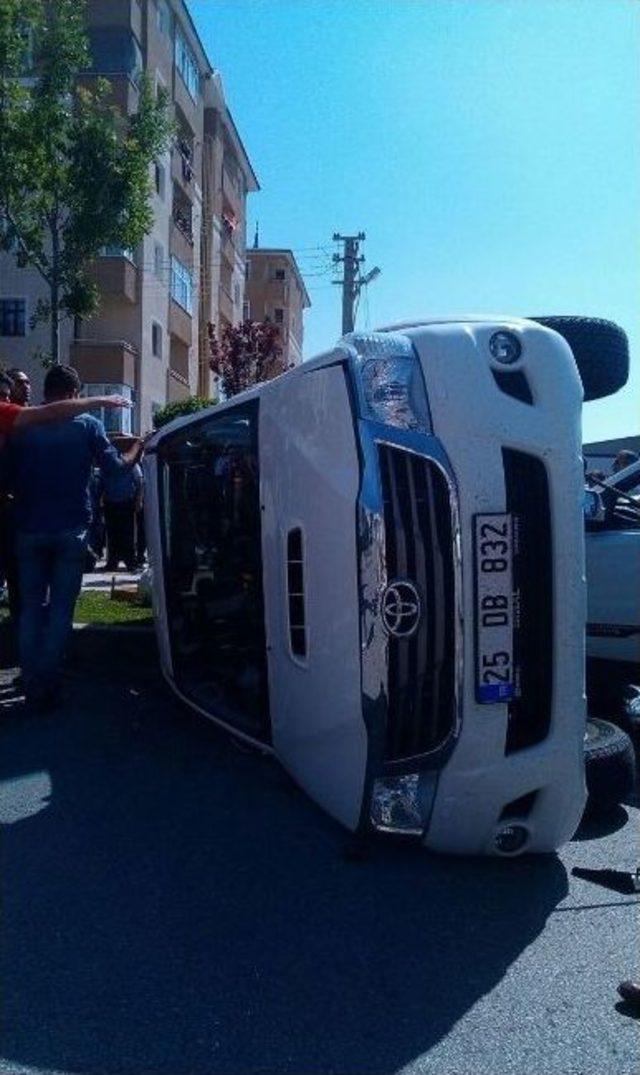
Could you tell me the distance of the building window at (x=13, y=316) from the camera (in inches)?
1150

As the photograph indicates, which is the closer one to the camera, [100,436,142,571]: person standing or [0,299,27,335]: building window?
[100,436,142,571]: person standing

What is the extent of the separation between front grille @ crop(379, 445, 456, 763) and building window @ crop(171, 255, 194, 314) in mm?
31976

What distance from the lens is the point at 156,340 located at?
33.1 meters

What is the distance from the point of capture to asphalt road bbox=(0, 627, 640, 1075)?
2672mm

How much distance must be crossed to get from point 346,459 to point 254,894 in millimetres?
1347

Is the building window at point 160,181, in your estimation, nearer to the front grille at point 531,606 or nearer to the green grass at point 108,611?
the green grass at point 108,611

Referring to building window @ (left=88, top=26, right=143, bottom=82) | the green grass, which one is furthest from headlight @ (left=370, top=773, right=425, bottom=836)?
building window @ (left=88, top=26, right=143, bottom=82)

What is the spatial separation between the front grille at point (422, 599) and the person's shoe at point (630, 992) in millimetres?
839

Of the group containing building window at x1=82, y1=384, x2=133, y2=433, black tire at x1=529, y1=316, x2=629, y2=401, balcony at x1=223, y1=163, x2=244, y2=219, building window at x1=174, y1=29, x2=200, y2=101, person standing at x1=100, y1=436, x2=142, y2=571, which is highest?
building window at x1=174, y1=29, x2=200, y2=101

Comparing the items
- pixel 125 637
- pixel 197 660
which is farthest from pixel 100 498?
pixel 197 660

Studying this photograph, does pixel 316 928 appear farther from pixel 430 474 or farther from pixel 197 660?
pixel 197 660

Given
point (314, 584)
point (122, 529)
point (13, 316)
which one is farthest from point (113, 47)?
point (314, 584)

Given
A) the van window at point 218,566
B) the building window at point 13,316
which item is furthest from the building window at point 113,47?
the van window at point 218,566

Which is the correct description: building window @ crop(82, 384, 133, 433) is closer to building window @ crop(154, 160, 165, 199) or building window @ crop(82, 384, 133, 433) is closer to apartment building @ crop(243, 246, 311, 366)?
building window @ crop(154, 160, 165, 199)
